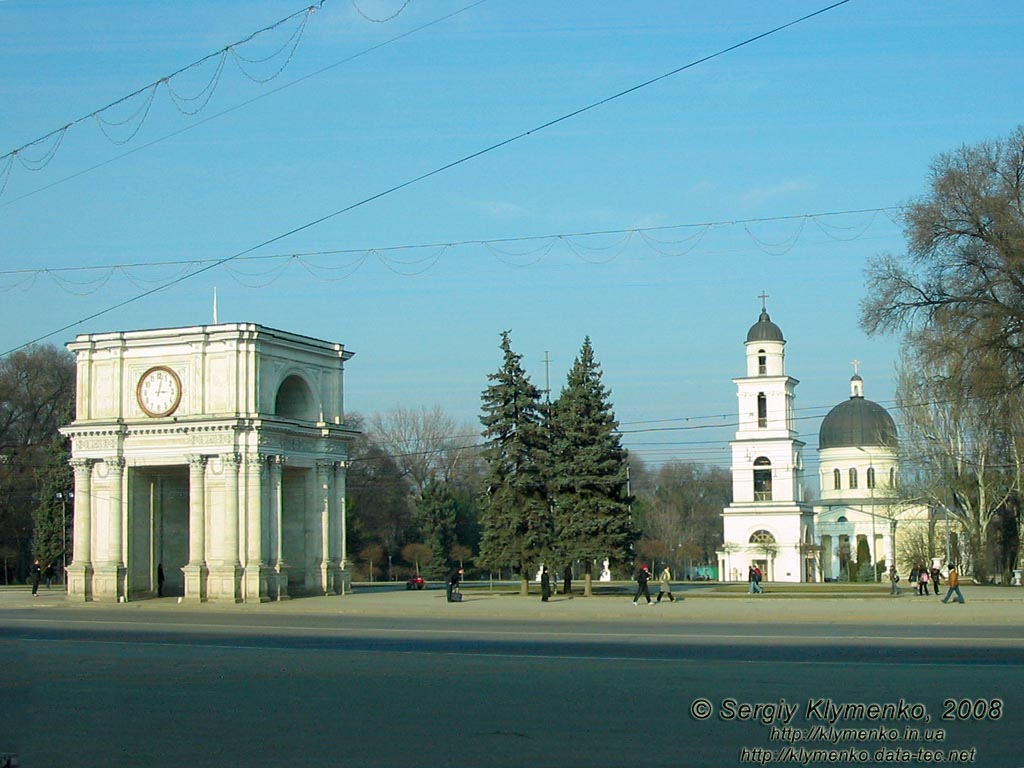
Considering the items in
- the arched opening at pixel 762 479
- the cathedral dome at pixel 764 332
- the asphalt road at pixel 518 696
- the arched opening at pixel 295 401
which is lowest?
the asphalt road at pixel 518 696

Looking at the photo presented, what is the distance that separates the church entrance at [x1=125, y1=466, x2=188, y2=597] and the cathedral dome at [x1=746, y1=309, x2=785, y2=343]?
55338 millimetres

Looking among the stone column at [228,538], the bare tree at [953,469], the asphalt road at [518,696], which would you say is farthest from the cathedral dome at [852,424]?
the asphalt road at [518,696]

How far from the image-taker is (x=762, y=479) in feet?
322

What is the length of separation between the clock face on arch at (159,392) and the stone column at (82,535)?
3230 millimetres

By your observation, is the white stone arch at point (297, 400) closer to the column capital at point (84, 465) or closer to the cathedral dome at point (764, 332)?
the column capital at point (84, 465)

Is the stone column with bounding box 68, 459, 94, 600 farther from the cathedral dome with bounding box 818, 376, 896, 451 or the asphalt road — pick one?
the cathedral dome with bounding box 818, 376, 896, 451

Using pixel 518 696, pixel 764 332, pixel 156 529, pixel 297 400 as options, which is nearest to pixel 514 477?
pixel 297 400

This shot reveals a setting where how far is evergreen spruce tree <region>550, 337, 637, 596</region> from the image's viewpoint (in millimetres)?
49500

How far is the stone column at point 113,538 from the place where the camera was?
47.6m

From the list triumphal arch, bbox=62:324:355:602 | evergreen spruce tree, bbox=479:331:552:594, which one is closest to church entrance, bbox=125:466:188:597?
triumphal arch, bbox=62:324:355:602

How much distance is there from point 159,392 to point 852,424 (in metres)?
71.4

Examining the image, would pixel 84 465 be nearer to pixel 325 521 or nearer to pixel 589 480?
pixel 325 521

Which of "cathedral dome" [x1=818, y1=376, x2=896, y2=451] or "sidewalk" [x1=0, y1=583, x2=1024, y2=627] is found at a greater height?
"cathedral dome" [x1=818, y1=376, x2=896, y2=451]

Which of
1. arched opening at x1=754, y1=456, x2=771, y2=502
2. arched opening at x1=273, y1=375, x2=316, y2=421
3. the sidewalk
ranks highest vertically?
arched opening at x1=273, y1=375, x2=316, y2=421
